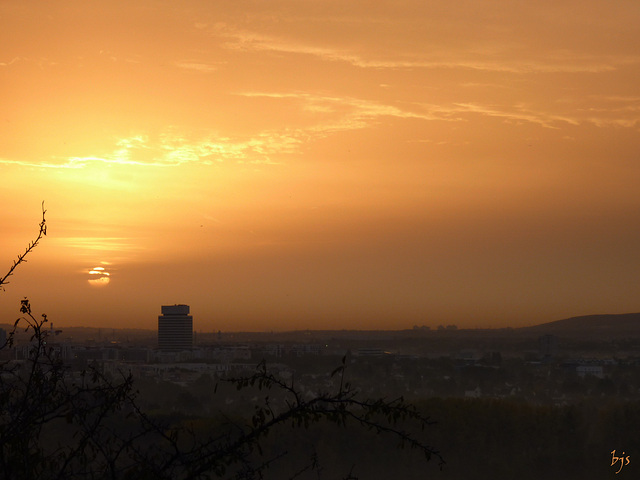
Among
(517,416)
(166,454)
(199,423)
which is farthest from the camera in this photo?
(517,416)

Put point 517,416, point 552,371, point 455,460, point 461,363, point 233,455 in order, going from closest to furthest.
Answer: point 233,455 → point 455,460 → point 517,416 → point 552,371 → point 461,363

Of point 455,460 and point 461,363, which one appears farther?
point 461,363

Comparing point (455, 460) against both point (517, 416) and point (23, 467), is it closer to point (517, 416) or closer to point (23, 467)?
point (517, 416)

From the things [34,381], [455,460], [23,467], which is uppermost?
[34,381]

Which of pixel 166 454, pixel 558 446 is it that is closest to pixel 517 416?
pixel 558 446

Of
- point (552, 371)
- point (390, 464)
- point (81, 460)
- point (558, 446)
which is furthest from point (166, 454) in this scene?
point (552, 371)

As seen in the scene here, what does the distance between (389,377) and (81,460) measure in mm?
132423

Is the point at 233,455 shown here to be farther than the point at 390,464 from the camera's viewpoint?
No

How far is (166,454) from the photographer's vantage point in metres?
7.42

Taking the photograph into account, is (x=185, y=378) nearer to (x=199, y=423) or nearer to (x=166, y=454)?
(x=199, y=423)

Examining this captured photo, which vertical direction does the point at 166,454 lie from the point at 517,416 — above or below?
above

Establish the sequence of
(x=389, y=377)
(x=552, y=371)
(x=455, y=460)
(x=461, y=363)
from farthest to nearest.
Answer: (x=461, y=363) → (x=552, y=371) → (x=389, y=377) → (x=455, y=460)

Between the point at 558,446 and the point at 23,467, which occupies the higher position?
the point at 23,467

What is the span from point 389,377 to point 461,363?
27558mm
